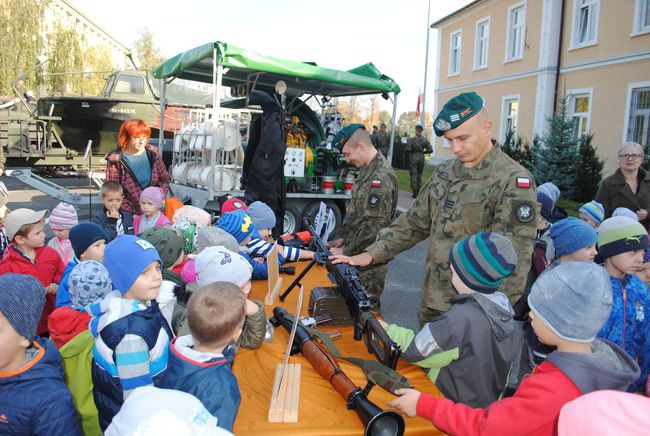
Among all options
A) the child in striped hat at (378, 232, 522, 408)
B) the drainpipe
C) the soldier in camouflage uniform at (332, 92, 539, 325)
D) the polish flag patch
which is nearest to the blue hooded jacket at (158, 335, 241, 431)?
the child in striped hat at (378, 232, 522, 408)

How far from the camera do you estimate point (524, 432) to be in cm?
152

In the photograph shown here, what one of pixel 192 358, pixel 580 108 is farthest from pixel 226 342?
pixel 580 108

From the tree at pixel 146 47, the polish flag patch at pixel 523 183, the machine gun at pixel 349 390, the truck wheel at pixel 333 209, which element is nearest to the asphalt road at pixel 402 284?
the truck wheel at pixel 333 209

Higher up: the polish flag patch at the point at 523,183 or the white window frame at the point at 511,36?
the white window frame at the point at 511,36

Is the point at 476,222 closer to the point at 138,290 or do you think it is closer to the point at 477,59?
the point at 138,290

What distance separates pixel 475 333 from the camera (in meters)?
1.95

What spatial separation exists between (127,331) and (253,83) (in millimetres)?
7342

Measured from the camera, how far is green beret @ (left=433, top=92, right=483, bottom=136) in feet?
8.80

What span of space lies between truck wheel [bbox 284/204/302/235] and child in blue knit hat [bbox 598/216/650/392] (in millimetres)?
5512

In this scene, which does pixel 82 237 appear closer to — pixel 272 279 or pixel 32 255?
pixel 32 255

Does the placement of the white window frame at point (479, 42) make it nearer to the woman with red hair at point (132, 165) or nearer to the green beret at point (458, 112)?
the woman with red hair at point (132, 165)

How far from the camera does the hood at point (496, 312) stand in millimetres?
1966

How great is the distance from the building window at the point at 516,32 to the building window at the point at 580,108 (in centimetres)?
335

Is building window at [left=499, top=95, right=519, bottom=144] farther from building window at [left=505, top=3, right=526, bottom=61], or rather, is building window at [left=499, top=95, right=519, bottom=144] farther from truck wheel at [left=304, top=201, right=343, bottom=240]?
truck wheel at [left=304, top=201, right=343, bottom=240]
